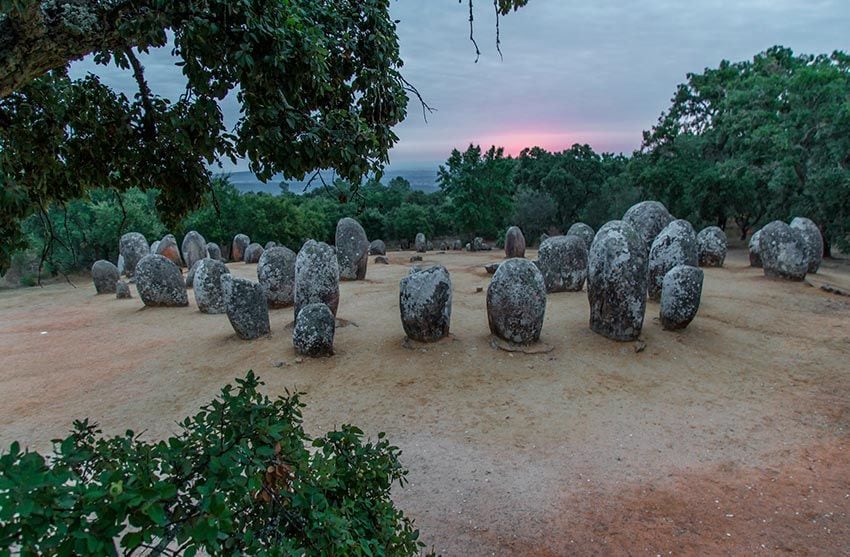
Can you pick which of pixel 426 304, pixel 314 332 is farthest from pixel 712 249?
pixel 314 332

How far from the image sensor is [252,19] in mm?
2414

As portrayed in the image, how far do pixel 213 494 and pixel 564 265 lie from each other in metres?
12.9

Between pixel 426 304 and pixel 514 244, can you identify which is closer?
pixel 426 304

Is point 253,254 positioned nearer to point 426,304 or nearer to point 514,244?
point 514,244

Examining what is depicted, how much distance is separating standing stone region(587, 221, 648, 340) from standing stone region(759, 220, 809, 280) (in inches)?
319

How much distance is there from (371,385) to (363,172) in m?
5.34

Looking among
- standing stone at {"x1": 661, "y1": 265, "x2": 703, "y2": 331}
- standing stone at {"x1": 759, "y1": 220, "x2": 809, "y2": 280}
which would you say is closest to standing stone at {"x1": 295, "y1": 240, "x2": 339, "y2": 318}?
standing stone at {"x1": 661, "y1": 265, "x2": 703, "y2": 331}

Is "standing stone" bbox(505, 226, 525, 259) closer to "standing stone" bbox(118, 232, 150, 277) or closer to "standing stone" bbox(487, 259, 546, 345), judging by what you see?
"standing stone" bbox(487, 259, 546, 345)

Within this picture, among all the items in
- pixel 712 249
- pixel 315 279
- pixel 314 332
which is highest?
pixel 712 249

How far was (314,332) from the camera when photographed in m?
8.86

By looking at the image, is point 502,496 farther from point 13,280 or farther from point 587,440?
point 13,280

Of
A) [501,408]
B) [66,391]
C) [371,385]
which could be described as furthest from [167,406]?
[501,408]

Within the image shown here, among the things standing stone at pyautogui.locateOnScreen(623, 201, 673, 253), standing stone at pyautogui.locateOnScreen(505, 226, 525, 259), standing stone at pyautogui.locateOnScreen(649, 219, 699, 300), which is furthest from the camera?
standing stone at pyautogui.locateOnScreen(505, 226, 525, 259)

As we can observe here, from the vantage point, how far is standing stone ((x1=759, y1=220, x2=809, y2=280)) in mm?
14219
